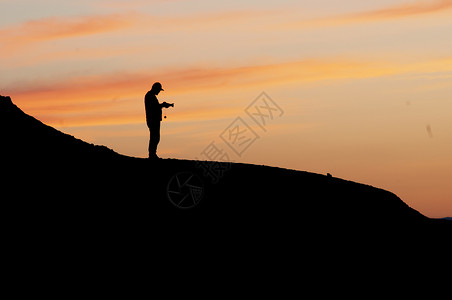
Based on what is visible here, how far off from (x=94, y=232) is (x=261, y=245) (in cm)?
551

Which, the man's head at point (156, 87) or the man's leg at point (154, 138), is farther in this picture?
the man's leg at point (154, 138)

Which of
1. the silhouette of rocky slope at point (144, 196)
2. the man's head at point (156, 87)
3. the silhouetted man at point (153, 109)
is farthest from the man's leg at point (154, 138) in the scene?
the man's head at point (156, 87)

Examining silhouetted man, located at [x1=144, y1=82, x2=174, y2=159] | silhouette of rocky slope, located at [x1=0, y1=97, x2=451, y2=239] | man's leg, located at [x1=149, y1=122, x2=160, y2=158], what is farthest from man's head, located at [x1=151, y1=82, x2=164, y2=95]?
silhouette of rocky slope, located at [x1=0, y1=97, x2=451, y2=239]

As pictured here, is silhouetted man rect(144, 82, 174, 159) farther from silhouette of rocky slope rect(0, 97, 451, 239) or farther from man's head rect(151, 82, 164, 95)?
silhouette of rocky slope rect(0, 97, 451, 239)

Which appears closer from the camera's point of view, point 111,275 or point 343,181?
point 111,275

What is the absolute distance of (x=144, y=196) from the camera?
28.6 m

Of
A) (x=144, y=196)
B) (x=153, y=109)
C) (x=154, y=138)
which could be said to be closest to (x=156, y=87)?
(x=153, y=109)

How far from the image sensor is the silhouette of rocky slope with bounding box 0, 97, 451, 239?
27203 millimetres

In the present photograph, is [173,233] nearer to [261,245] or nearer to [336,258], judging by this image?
[261,245]

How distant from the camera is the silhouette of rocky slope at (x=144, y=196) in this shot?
1071 inches

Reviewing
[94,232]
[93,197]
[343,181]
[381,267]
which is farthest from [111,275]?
[343,181]

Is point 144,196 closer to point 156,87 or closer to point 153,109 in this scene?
point 153,109

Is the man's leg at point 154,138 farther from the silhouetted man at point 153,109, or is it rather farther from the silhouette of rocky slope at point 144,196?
the silhouette of rocky slope at point 144,196

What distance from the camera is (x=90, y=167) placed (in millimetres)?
30703
